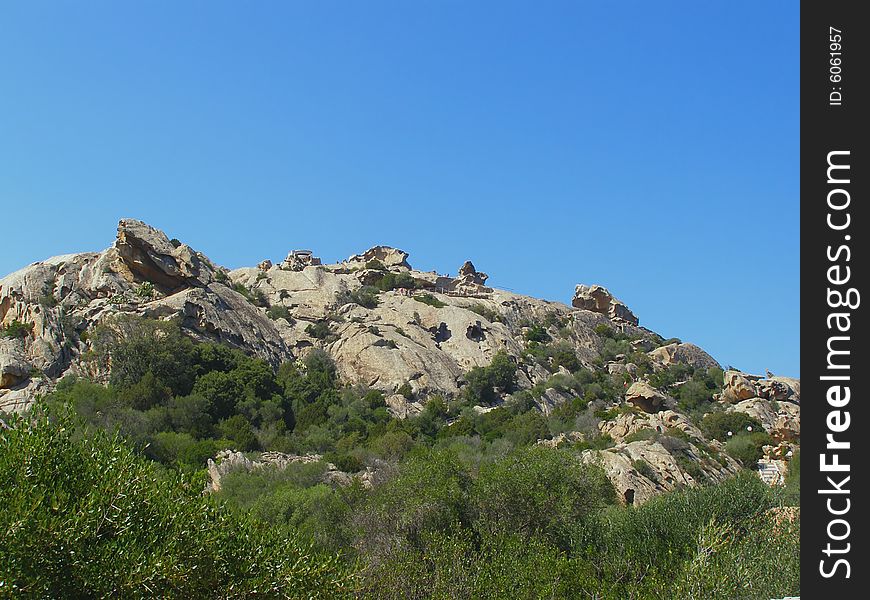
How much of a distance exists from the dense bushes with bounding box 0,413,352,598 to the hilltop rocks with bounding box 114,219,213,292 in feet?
126

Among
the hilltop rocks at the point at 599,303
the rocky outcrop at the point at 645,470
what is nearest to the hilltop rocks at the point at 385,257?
the hilltop rocks at the point at 599,303

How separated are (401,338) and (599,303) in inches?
1172

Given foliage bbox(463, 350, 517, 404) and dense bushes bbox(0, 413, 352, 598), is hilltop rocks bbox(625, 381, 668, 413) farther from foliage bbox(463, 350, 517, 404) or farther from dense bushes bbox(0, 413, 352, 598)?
dense bushes bbox(0, 413, 352, 598)

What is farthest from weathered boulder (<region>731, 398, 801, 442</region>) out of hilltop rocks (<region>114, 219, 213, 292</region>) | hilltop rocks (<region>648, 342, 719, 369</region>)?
hilltop rocks (<region>114, 219, 213, 292</region>)

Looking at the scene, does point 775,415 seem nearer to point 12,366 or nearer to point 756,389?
point 756,389

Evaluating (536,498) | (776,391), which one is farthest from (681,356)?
(536,498)

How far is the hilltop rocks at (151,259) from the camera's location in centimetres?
4828

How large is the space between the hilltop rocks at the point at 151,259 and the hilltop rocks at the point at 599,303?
40.4 meters

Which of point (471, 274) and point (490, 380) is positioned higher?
point (471, 274)

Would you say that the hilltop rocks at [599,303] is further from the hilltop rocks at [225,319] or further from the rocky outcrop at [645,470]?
the rocky outcrop at [645,470]

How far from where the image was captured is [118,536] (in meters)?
10.2

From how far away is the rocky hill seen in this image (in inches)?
1538
